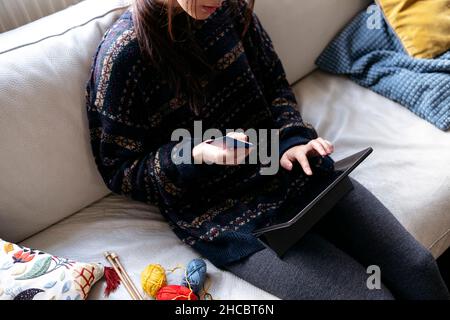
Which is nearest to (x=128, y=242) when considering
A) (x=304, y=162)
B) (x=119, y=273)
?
(x=119, y=273)

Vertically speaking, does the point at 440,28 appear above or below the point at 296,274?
above

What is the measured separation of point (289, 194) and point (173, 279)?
308mm

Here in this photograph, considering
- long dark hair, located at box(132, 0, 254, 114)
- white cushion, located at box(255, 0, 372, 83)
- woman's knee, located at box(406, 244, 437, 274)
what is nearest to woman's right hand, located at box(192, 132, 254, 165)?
long dark hair, located at box(132, 0, 254, 114)

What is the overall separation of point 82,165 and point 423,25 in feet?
3.23

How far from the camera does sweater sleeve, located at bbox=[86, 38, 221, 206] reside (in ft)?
2.76

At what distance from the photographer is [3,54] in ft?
2.90

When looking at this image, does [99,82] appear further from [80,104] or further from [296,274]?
[296,274]

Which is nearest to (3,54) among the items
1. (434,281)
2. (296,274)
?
(296,274)

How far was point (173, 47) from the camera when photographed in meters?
0.88

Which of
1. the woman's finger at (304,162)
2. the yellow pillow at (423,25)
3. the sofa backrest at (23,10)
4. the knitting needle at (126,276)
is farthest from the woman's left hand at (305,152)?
the sofa backrest at (23,10)

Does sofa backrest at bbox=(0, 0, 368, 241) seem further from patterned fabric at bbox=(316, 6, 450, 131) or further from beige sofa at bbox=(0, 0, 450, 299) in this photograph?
patterned fabric at bbox=(316, 6, 450, 131)

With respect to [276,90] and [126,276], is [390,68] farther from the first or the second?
[126,276]

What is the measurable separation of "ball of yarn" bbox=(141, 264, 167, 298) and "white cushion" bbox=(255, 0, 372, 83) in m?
0.71

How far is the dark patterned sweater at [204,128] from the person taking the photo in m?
0.85
